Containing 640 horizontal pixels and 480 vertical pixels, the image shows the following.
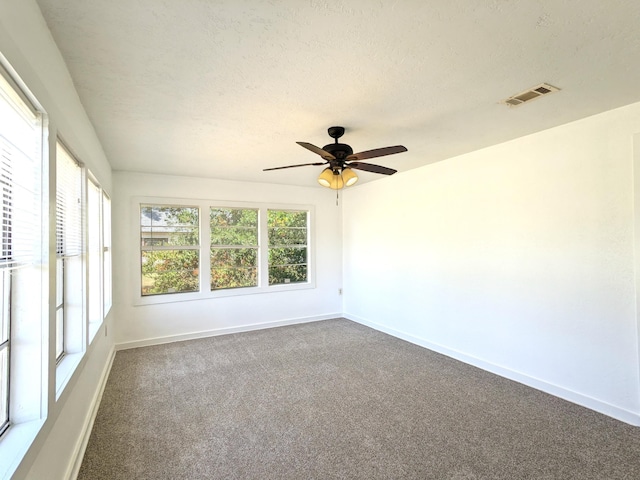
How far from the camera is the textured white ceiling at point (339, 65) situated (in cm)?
151

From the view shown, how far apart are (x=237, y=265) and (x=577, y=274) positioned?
443cm

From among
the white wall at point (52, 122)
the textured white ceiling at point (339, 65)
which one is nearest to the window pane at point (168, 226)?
the textured white ceiling at point (339, 65)

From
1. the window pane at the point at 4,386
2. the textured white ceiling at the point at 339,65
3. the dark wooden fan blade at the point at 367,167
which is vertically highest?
the textured white ceiling at the point at 339,65

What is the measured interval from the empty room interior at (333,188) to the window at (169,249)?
1.2 inches

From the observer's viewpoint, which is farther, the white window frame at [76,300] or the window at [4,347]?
the white window frame at [76,300]

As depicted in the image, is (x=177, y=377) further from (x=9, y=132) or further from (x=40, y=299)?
(x=9, y=132)

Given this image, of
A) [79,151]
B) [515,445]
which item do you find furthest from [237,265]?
[515,445]

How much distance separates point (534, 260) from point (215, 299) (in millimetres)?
4289

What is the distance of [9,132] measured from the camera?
1.28 meters

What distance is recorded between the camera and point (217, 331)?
5.05 metres

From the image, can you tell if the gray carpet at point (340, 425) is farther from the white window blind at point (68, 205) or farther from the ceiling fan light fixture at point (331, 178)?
the ceiling fan light fixture at point (331, 178)

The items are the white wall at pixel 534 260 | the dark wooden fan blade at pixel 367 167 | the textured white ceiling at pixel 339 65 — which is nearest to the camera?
the textured white ceiling at pixel 339 65

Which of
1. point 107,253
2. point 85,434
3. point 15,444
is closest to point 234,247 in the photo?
point 107,253

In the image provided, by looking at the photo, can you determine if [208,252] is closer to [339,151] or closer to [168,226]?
[168,226]
